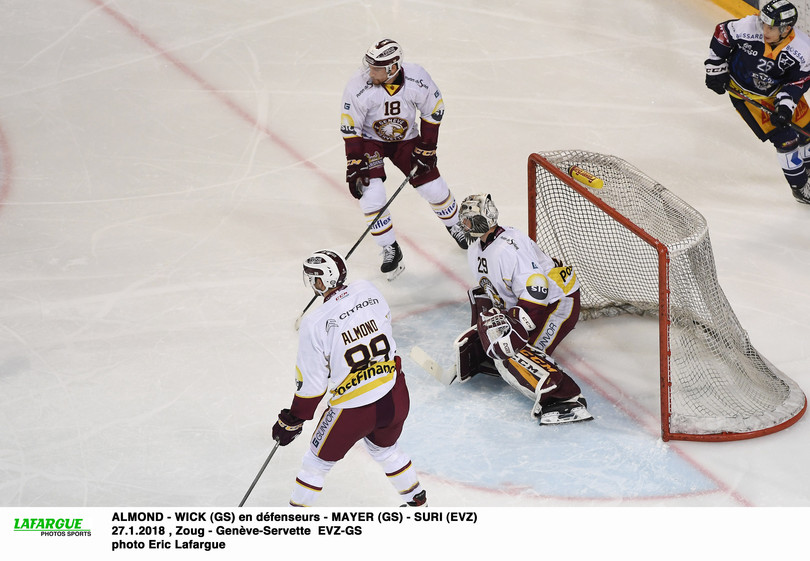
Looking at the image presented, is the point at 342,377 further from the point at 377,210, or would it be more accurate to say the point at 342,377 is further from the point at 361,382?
the point at 377,210

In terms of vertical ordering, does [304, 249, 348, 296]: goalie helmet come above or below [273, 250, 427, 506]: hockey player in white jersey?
above

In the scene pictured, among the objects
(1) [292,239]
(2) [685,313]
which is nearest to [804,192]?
(2) [685,313]

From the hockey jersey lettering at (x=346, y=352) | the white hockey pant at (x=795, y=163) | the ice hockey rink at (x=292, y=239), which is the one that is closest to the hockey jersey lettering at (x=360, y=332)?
the hockey jersey lettering at (x=346, y=352)

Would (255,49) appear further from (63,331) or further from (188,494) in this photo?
(188,494)

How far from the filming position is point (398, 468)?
3.64m

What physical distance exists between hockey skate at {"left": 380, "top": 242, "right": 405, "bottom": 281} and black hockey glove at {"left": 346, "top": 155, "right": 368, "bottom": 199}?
1.05 ft

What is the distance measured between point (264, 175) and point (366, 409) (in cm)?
274

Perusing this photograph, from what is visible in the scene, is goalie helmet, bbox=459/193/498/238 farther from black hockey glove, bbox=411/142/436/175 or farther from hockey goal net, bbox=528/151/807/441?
black hockey glove, bbox=411/142/436/175

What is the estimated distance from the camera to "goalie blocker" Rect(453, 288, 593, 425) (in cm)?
419

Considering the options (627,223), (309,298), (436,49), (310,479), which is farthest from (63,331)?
(436,49)

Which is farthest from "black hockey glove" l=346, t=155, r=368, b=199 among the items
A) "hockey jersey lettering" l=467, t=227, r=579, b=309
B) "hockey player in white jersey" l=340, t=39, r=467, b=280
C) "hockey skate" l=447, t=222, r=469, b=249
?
"hockey jersey lettering" l=467, t=227, r=579, b=309

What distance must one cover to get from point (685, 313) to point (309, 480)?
4.79ft

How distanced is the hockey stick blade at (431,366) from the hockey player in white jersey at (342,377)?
85cm
